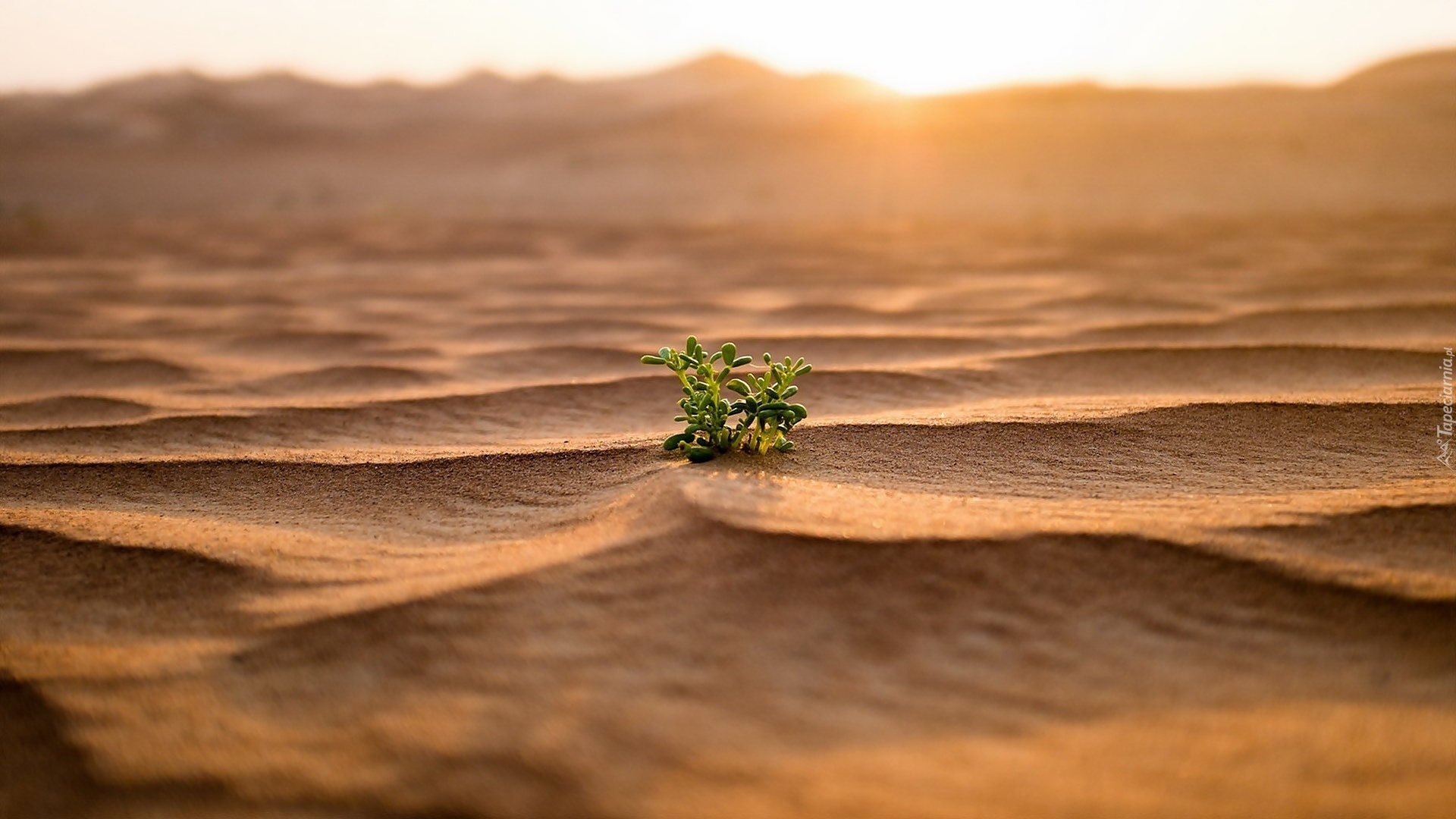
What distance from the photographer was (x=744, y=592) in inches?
49.5

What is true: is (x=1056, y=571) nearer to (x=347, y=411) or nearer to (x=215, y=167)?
(x=347, y=411)

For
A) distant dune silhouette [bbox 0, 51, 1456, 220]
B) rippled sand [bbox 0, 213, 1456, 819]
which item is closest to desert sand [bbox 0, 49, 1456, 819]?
rippled sand [bbox 0, 213, 1456, 819]

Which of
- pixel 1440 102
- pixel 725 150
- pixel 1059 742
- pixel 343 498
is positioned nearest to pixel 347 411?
pixel 343 498

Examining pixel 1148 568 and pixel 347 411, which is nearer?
pixel 1148 568

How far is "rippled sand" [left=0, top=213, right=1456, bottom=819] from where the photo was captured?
976 millimetres

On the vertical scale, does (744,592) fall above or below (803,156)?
below

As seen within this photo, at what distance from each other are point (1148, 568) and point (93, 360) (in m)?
3.26

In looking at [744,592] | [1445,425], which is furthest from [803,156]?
[744,592]

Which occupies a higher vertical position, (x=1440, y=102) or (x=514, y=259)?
(x=1440, y=102)

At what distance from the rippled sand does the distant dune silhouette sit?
26.4 ft

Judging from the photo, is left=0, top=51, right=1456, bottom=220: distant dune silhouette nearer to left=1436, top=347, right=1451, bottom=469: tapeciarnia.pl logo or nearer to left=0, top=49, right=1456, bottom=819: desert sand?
left=1436, top=347, right=1451, bottom=469: tapeciarnia.pl logo

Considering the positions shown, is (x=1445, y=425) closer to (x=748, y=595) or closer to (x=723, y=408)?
(x=723, y=408)

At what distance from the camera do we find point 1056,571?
1.30 metres

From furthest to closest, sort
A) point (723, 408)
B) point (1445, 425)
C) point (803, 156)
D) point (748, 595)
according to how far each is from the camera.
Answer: point (803, 156) → point (1445, 425) → point (723, 408) → point (748, 595)
